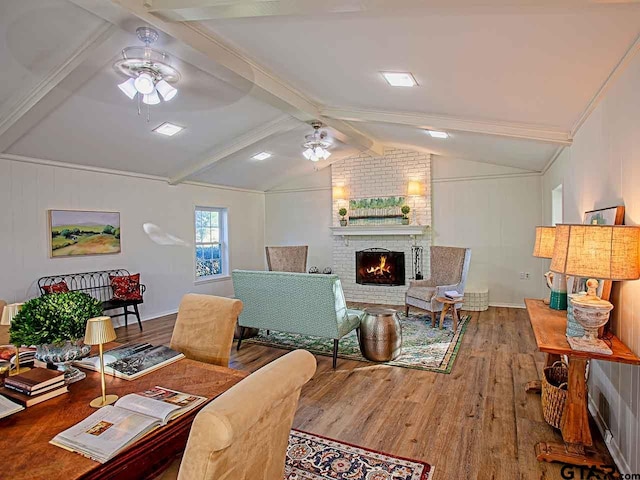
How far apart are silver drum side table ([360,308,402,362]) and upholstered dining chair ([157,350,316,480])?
2686 mm

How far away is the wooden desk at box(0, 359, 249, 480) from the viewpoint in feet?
3.56

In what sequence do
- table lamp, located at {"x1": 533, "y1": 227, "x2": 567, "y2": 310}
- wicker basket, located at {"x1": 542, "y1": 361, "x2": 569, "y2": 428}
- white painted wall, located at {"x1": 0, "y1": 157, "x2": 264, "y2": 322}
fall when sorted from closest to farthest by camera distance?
wicker basket, located at {"x1": 542, "y1": 361, "x2": 569, "y2": 428} → table lamp, located at {"x1": 533, "y1": 227, "x2": 567, "y2": 310} → white painted wall, located at {"x1": 0, "y1": 157, "x2": 264, "y2": 322}

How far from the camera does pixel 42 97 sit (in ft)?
11.0

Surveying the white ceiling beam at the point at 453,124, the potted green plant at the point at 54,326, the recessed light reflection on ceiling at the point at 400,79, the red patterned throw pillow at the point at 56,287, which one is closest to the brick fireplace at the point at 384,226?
the white ceiling beam at the point at 453,124

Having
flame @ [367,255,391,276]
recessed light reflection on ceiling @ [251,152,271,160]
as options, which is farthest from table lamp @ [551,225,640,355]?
recessed light reflection on ceiling @ [251,152,271,160]

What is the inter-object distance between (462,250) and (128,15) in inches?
195

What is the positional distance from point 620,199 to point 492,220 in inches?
176

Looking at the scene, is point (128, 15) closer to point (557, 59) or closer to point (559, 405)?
point (557, 59)

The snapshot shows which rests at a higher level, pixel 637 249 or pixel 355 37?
pixel 355 37

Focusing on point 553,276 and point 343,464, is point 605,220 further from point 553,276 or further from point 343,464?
point 343,464

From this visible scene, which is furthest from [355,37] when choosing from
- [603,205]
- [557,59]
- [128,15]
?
[603,205]

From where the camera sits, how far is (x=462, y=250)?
5621 mm

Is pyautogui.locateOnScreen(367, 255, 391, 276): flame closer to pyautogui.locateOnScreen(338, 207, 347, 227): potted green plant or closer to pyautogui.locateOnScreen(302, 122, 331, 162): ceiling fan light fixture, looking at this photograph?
pyautogui.locateOnScreen(338, 207, 347, 227): potted green plant

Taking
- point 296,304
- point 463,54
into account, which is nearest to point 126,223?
point 296,304
